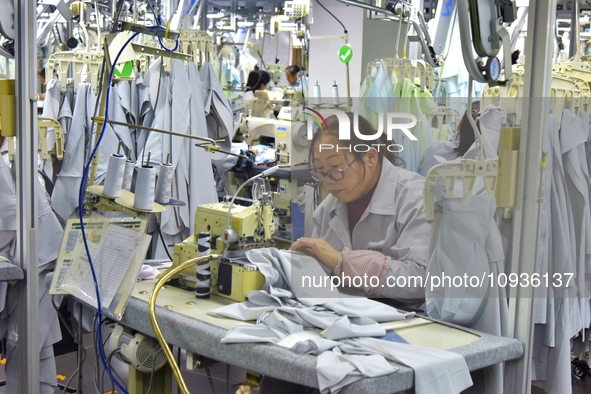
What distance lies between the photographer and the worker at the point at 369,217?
2166 mm

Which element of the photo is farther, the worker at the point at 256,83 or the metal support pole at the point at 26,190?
the worker at the point at 256,83

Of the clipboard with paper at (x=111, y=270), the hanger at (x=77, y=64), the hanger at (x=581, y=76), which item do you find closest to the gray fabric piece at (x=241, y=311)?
the clipboard with paper at (x=111, y=270)

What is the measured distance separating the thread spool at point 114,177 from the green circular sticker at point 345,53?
32.8 inches

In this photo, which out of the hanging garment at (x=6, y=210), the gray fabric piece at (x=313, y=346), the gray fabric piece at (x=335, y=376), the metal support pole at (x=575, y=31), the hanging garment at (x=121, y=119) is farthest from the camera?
the hanging garment at (x=121, y=119)

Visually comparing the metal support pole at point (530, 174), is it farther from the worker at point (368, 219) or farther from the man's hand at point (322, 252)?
the man's hand at point (322, 252)

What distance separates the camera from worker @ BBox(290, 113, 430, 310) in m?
2.17

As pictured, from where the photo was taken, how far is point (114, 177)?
2465 mm

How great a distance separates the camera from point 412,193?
86.7 inches

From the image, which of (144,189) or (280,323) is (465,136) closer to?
(280,323)

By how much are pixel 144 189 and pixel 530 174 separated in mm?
1253

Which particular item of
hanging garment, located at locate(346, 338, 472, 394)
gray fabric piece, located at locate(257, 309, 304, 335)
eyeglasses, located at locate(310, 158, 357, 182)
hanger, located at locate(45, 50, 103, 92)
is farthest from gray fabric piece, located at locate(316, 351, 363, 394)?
hanger, located at locate(45, 50, 103, 92)

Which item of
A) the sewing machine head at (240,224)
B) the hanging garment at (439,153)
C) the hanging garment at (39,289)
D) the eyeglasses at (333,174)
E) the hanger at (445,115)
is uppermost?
the hanger at (445,115)

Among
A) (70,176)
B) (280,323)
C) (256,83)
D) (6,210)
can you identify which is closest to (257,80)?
(256,83)

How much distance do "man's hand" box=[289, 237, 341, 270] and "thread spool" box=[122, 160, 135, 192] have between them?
791 mm
